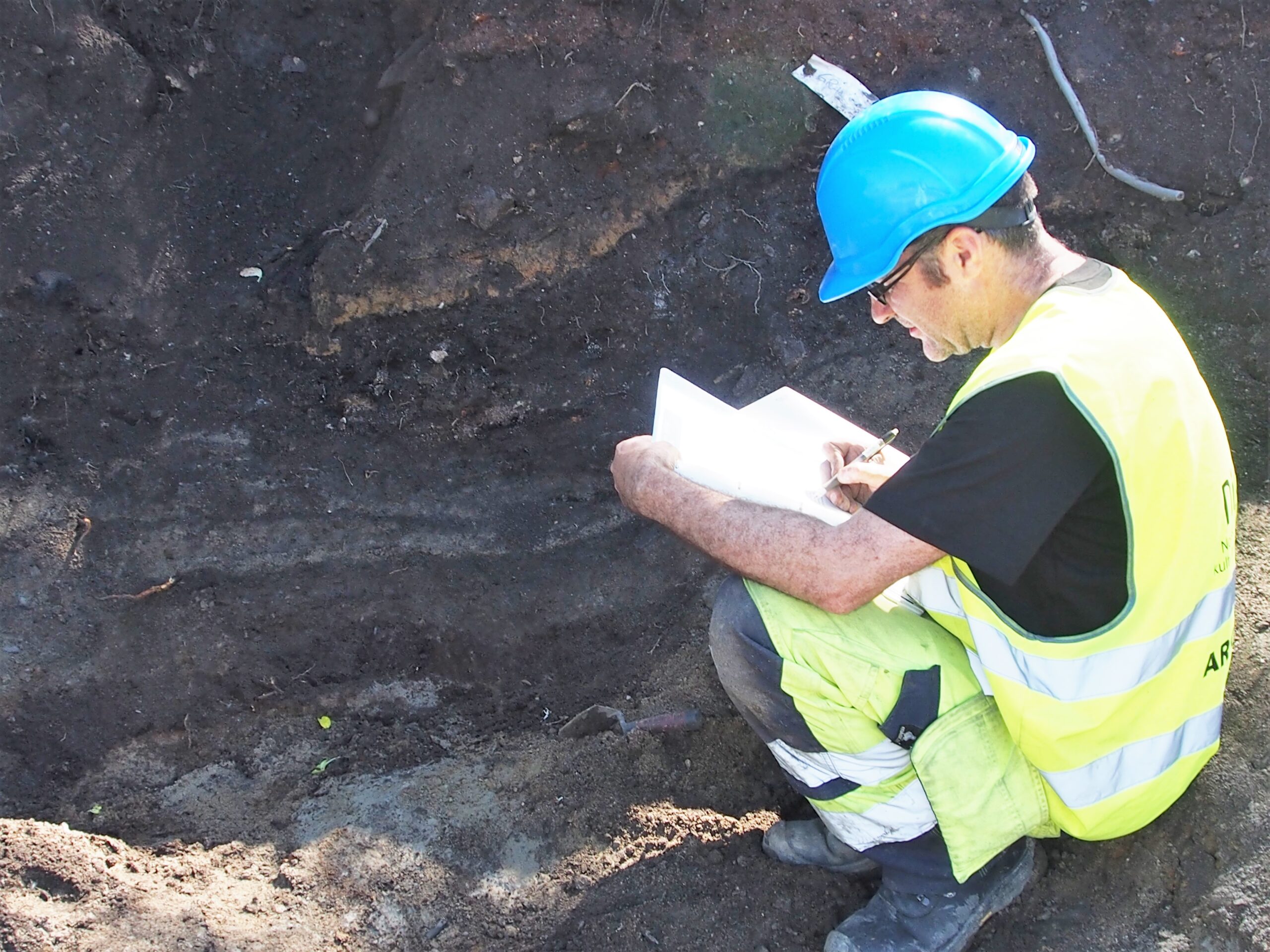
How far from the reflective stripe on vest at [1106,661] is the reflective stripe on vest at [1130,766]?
189 millimetres

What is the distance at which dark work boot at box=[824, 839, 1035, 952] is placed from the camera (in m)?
2.02

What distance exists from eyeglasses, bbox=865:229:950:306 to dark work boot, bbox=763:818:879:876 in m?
1.30

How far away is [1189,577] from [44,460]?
3.15 meters

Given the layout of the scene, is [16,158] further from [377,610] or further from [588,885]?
[588,885]

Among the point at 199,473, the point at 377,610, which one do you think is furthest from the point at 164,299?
the point at 377,610

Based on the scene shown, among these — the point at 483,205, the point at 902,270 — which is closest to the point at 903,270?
the point at 902,270

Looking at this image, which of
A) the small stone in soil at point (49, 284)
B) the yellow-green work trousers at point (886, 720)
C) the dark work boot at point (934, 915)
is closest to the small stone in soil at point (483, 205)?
the small stone in soil at point (49, 284)

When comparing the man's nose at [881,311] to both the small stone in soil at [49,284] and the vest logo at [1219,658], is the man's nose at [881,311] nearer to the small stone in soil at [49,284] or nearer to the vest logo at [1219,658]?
the vest logo at [1219,658]

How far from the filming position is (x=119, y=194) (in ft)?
10.2

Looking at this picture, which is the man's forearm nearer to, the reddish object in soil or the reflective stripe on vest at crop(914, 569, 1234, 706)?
the reflective stripe on vest at crop(914, 569, 1234, 706)

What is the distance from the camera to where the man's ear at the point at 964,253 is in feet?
5.87

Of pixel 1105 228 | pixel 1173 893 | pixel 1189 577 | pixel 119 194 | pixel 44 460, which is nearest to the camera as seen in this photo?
pixel 1189 577

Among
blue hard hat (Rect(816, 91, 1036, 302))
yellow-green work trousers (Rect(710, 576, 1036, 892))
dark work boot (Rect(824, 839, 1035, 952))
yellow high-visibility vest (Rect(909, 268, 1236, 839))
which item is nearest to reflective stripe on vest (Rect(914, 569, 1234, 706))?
yellow high-visibility vest (Rect(909, 268, 1236, 839))

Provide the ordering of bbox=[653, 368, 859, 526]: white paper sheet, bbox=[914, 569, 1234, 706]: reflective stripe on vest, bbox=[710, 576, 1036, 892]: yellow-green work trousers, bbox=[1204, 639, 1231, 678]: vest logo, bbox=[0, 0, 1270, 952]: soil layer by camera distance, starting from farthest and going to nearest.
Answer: bbox=[0, 0, 1270, 952]: soil layer, bbox=[653, 368, 859, 526]: white paper sheet, bbox=[710, 576, 1036, 892]: yellow-green work trousers, bbox=[1204, 639, 1231, 678]: vest logo, bbox=[914, 569, 1234, 706]: reflective stripe on vest
